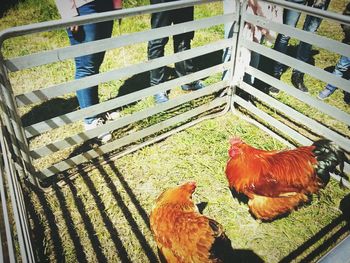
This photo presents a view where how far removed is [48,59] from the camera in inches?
92.1

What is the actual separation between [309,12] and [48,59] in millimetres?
2469

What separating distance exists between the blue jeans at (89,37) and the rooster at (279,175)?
1819mm

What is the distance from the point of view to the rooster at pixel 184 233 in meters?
1.93

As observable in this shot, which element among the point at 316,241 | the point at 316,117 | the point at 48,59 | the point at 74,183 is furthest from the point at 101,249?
the point at 316,117

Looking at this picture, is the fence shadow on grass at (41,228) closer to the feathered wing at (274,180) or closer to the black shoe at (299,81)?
the feathered wing at (274,180)

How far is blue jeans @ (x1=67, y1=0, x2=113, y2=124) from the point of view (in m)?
2.86

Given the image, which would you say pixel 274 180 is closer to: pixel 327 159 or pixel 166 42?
pixel 327 159

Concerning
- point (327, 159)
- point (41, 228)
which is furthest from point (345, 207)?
point (41, 228)

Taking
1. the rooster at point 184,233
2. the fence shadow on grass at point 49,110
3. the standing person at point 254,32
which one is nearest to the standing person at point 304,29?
→ the standing person at point 254,32

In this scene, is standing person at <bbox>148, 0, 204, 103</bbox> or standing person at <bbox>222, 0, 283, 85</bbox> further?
standing person at <bbox>148, 0, 204, 103</bbox>

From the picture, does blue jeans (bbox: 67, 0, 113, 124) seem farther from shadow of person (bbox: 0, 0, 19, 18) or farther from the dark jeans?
shadow of person (bbox: 0, 0, 19, 18)

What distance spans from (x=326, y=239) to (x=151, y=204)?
1.71 metres

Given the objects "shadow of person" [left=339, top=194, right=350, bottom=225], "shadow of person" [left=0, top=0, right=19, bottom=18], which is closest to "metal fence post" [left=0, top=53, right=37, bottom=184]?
"shadow of person" [left=339, top=194, right=350, bottom=225]

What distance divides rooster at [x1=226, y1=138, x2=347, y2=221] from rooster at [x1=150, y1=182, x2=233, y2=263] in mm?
607
